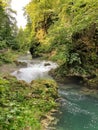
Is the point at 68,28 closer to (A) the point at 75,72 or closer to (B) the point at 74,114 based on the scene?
(A) the point at 75,72

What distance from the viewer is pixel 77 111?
11.4 m

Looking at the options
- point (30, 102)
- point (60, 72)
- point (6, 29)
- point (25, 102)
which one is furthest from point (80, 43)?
point (6, 29)

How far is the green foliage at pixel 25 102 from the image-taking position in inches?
287

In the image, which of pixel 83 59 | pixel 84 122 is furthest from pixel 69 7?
pixel 84 122

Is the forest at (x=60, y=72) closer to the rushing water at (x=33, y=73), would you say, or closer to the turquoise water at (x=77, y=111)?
the turquoise water at (x=77, y=111)

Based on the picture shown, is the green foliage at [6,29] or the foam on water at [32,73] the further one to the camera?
the green foliage at [6,29]

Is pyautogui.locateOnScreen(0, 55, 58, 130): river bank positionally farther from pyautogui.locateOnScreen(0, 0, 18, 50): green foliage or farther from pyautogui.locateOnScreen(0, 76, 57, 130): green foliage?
pyautogui.locateOnScreen(0, 0, 18, 50): green foliage

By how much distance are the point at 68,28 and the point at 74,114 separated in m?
7.51

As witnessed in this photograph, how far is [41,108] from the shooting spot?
10953mm

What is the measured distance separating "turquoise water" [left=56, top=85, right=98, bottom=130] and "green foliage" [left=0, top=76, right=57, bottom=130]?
0.68 meters

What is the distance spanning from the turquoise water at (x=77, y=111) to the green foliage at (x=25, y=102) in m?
0.68

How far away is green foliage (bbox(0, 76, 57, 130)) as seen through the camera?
729cm

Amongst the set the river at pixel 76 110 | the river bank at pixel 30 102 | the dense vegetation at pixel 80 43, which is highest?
the dense vegetation at pixel 80 43

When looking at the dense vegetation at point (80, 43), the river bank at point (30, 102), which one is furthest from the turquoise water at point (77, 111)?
the dense vegetation at point (80, 43)
